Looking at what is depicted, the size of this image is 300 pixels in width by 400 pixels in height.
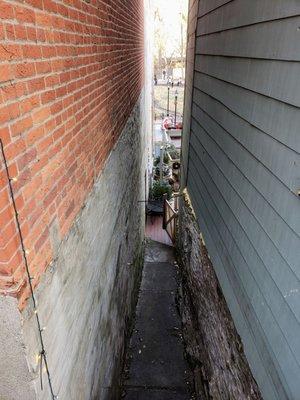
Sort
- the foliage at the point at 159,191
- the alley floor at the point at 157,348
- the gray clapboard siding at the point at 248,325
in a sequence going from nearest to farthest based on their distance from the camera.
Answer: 1. the gray clapboard siding at the point at 248,325
2. the alley floor at the point at 157,348
3. the foliage at the point at 159,191

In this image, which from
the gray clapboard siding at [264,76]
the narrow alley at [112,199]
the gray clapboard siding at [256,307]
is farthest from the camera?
the gray clapboard siding at [256,307]

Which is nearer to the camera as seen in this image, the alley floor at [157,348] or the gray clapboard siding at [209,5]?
the gray clapboard siding at [209,5]

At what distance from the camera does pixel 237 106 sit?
335 centimetres

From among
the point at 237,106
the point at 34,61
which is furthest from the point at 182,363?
the point at 34,61

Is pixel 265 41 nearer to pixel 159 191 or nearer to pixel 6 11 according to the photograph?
pixel 6 11

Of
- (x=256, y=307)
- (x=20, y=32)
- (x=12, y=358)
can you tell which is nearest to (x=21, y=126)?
(x=20, y=32)

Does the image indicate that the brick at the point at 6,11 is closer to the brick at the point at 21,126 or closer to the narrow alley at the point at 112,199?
the narrow alley at the point at 112,199

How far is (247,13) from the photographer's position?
3.00m

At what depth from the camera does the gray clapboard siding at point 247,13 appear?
223cm

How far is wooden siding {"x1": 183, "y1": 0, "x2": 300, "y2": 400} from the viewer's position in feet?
7.22

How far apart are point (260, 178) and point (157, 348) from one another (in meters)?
5.10

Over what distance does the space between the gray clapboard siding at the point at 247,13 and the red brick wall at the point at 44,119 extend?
1.35 m

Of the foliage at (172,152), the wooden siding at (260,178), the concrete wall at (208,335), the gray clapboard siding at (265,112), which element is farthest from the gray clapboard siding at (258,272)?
the foliage at (172,152)

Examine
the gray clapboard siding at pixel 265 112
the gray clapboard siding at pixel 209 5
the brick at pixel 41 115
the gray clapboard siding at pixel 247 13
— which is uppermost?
the gray clapboard siding at pixel 209 5
